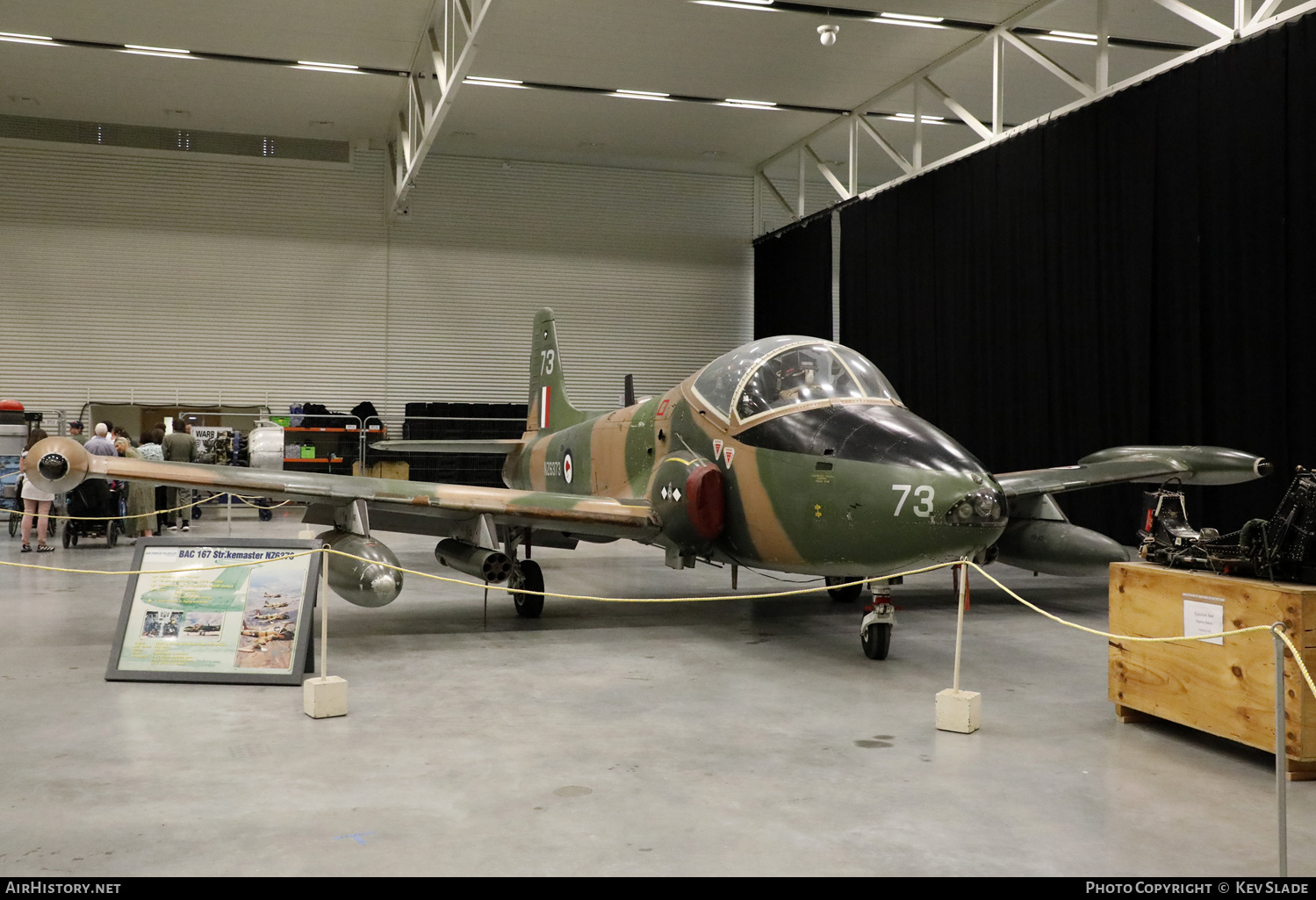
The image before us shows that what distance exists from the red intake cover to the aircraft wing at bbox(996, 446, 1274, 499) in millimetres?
2793

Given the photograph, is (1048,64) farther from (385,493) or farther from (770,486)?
(385,493)

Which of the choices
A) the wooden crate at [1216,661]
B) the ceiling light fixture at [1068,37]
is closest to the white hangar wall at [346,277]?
the ceiling light fixture at [1068,37]

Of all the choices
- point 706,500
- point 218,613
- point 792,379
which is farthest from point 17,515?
point 792,379

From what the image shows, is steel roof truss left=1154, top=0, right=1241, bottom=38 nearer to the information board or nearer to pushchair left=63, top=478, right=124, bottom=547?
the information board

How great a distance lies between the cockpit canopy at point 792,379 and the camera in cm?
686

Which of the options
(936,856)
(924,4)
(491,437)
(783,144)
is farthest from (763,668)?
(783,144)

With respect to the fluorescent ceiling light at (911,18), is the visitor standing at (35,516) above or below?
below

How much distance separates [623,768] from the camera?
4.29m

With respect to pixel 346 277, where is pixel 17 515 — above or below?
below

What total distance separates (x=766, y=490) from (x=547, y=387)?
6.02 m

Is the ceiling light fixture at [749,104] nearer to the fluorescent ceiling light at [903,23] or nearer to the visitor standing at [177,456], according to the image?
the fluorescent ceiling light at [903,23]

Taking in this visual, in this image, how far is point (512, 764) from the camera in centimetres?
433

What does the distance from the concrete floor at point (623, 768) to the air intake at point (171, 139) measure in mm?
14863

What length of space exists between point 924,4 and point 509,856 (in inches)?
513
